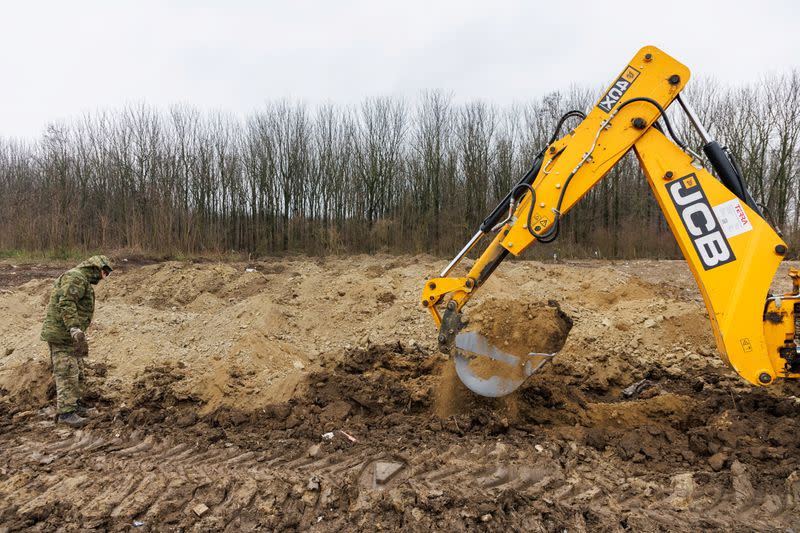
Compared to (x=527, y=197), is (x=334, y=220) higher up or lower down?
higher up

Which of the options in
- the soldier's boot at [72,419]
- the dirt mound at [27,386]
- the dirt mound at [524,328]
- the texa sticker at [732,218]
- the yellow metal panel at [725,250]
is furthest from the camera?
the dirt mound at [27,386]

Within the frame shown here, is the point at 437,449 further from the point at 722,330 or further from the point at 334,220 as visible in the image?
the point at 334,220

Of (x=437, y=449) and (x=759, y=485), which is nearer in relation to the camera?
(x=759, y=485)

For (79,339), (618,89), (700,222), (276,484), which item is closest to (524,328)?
(700,222)

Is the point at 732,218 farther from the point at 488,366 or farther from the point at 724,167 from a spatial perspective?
the point at 488,366

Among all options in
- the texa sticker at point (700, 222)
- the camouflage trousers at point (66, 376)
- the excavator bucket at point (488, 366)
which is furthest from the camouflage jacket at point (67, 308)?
the texa sticker at point (700, 222)

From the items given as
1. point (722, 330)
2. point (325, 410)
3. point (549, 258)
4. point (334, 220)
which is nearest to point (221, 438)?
point (325, 410)

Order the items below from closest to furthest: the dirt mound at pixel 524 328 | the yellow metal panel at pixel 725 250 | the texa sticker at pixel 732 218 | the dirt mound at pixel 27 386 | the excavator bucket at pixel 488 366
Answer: the yellow metal panel at pixel 725 250 → the texa sticker at pixel 732 218 → the excavator bucket at pixel 488 366 → the dirt mound at pixel 524 328 → the dirt mound at pixel 27 386

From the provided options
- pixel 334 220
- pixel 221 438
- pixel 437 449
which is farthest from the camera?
pixel 334 220

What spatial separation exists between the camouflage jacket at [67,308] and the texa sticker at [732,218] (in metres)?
6.30

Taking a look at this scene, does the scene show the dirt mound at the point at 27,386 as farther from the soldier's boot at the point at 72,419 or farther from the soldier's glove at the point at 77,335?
the soldier's glove at the point at 77,335

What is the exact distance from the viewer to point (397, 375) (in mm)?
6594

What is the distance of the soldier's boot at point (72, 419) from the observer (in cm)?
568

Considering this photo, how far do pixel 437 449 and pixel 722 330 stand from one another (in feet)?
7.77
